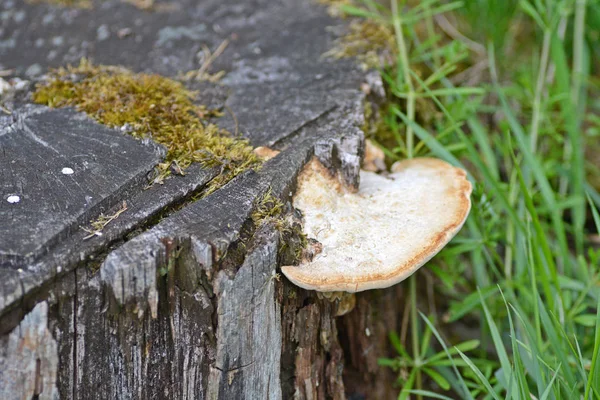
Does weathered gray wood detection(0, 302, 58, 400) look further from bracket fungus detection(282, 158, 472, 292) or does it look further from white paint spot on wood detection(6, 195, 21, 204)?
bracket fungus detection(282, 158, 472, 292)

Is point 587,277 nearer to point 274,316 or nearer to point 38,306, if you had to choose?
point 274,316

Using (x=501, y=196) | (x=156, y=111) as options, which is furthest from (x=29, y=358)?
(x=501, y=196)

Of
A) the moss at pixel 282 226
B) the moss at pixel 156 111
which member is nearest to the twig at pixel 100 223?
the moss at pixel 156 111

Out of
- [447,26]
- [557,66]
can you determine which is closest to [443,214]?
[557,66]

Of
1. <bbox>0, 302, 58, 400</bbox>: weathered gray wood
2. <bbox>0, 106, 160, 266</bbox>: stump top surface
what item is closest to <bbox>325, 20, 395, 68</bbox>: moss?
<bbox>0, 106, 160, 266</bbox>: stump top surface

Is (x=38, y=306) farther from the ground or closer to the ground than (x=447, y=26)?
closer to the ground

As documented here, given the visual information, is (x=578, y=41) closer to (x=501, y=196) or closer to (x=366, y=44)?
(x=366, y=44)

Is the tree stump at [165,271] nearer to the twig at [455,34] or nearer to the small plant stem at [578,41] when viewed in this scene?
the twig at [455,34]
